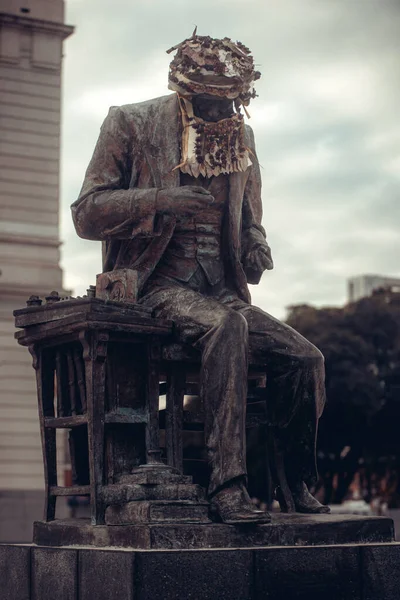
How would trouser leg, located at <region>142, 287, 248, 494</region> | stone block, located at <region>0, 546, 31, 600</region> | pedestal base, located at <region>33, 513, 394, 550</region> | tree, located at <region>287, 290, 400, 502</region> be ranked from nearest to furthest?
1. pedestal base, located at <region>33, 513, 394, 550</region>
2. trouser leg, located at <region>142, 287, 248, 494</region>
3. stone block, located at <region>0, 546, 31, 600</region>
4. tree, located at <region>287, 290, 400, 502</region>

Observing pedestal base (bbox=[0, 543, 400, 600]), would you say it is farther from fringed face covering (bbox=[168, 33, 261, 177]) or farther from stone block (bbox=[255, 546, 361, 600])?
fringed face covering (bbox=[168, 33, 261, 177])

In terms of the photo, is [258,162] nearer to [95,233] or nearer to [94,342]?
[95,233]

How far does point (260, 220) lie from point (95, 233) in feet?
4.26

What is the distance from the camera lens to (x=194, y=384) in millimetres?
9578

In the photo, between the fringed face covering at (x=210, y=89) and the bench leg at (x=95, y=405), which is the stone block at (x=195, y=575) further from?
the fringed face covering at (x=210, y=89)

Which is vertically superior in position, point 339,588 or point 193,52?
point 193,52

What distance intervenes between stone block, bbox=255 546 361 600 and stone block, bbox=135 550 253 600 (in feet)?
0.34

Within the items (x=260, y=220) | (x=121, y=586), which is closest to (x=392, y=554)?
(x=121, y=586)

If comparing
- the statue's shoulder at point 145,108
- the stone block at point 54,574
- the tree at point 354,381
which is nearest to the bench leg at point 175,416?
the stone block at point 54,574

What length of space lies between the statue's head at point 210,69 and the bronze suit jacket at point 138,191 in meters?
0.21

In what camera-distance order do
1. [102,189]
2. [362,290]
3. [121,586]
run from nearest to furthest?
[121,586] → [102,189] → [362,290]

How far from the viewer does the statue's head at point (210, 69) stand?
938cm

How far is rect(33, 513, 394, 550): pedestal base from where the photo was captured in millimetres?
7984

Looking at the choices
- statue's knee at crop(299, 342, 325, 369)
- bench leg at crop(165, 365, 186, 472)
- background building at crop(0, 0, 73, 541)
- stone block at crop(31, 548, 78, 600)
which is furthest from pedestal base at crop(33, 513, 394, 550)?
background building at crop(0, 0, 73, 541)
